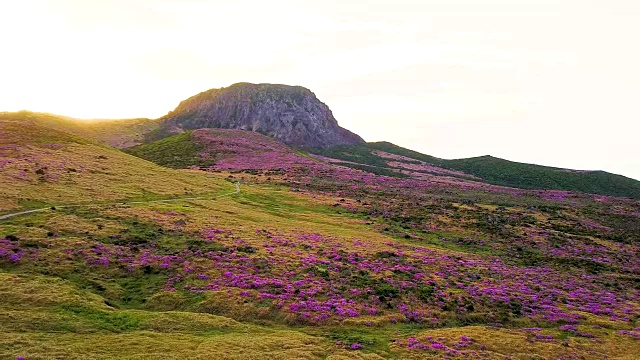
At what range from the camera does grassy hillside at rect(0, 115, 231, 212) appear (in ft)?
213

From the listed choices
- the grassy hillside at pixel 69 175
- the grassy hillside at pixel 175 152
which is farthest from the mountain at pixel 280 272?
the grassy hillside at pixel 175 152

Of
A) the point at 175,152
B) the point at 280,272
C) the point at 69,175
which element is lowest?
the point at 280,272

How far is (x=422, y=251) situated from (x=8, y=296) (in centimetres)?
5513

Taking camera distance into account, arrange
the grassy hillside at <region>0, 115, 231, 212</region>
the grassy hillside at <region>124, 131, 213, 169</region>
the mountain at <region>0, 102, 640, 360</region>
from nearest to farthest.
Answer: the mountain at <region>0, 102, 640, 360</region>
the grassy hillside at <region>0, 115, 231, 212</region>
the grassy hillside at <region>124, 131, 213, 169</region>

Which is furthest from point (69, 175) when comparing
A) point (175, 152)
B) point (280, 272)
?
point (175, 152)

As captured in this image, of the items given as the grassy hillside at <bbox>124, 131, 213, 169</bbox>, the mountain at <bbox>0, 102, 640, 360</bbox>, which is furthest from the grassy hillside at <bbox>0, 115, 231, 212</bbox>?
the grassy hillside at <bbox>124, 131, 213, 169</bbox>

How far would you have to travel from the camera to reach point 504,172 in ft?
651

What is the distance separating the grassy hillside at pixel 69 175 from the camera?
2552 inches

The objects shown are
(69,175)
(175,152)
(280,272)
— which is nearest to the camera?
(280,272)

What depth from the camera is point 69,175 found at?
79000 mm

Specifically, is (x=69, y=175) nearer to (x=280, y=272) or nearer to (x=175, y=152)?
(x=280, y=272)

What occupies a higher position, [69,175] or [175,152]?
[175,152]

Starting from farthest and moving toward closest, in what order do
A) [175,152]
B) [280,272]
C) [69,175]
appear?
[175,152], [69,175], [280,272]

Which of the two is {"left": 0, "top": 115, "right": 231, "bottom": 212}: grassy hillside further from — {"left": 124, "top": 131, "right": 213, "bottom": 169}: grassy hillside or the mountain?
{"left": 124, "top": 131, "right": 213, "bottom": 169}: grassy hillside
